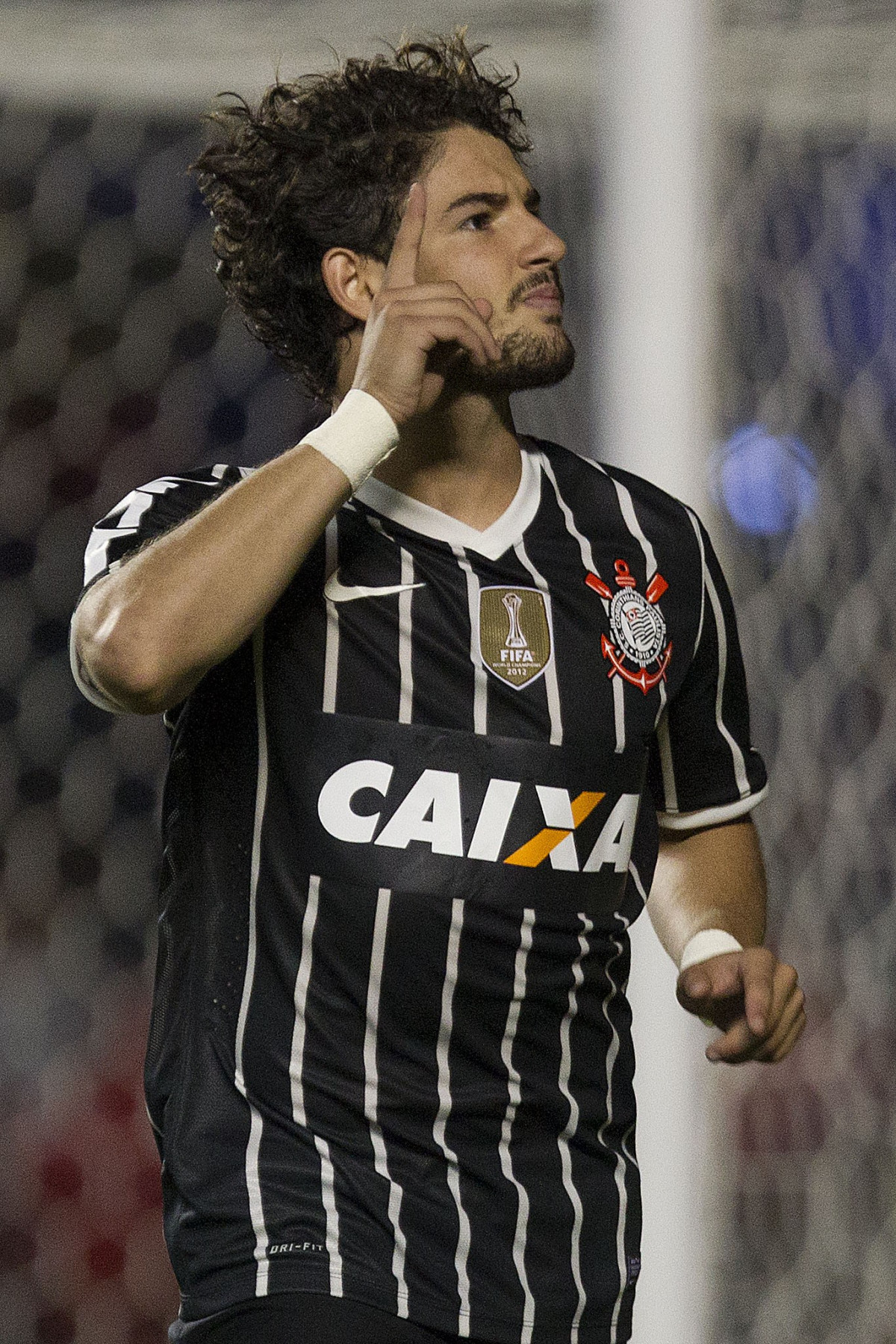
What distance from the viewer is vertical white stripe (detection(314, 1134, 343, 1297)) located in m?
1.24

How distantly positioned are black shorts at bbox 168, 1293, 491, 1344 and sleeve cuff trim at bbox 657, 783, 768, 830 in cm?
57

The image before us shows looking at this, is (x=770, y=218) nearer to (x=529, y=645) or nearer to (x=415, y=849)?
(x=529, y=645)

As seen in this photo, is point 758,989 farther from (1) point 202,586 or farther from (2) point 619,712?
(1) point 202,586

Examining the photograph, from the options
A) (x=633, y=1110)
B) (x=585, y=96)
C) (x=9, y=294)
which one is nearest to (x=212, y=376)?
(x=9, y=294)

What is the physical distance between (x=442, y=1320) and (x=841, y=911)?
161 cm

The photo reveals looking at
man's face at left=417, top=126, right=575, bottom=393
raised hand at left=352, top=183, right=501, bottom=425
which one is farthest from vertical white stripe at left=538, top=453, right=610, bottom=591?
raised hand at left=352, top=183, right=501, bottom=425

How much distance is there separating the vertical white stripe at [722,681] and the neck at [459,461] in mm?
222

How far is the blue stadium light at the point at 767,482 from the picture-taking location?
250cm

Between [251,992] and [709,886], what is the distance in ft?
1.61

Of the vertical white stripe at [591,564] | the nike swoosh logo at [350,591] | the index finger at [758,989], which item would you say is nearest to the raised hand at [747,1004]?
the index finger at [758,989]

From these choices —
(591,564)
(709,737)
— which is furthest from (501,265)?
(709,737)

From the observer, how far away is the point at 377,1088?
130 centimetres

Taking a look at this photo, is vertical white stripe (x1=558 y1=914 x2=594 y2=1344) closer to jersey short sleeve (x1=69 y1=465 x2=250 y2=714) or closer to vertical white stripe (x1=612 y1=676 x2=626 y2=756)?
vertical white stripe (x1=612 y1=676 x2=626 y2=756)

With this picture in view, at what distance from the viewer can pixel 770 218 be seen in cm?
265
